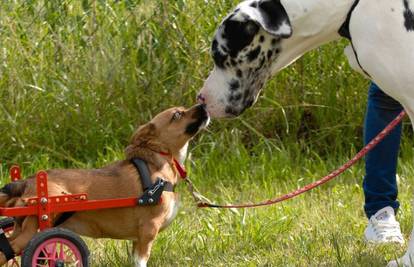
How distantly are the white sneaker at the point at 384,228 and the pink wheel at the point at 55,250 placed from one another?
1543 mm

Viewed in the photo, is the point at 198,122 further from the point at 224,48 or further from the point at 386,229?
the point at 386,229

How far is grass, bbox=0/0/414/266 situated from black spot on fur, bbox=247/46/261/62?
1788mm

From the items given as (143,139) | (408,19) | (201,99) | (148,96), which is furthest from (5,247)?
(148,96)

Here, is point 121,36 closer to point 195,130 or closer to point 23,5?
point 23,5

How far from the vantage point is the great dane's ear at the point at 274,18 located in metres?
4.12

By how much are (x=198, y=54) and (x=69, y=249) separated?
258 cm

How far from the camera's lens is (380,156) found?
5227 millimetres

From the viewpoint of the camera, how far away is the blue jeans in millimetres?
5145

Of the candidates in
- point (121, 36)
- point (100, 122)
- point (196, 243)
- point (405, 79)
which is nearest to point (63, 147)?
point (100, 122)

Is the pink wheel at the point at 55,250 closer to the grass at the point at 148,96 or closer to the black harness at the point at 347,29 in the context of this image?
the black harness at the point at 347,29

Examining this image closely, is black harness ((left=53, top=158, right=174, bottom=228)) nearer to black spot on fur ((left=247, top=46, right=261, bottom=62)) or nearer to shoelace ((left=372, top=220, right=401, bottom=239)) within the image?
black spot on fur ((left=247, top=46, right=261, bottom=62))

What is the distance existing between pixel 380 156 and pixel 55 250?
1.89 meters

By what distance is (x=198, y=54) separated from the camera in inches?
255

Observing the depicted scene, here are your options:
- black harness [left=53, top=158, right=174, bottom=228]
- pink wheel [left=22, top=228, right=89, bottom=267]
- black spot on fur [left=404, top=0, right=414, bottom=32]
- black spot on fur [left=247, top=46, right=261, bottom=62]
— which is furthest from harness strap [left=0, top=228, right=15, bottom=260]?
black spot on fur [left=404, top=0, right=414, bottom=32]
